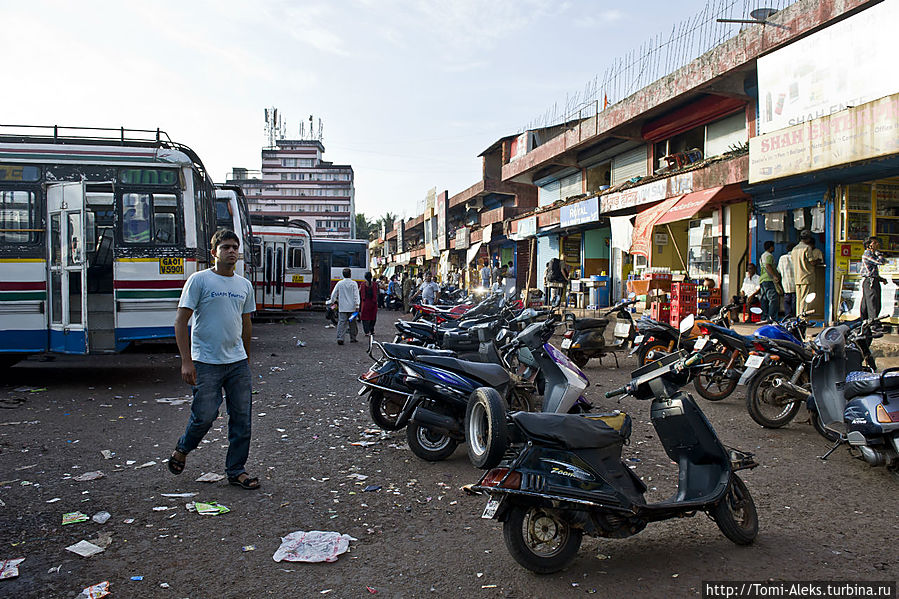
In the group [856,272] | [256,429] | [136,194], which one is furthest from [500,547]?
[856,272]

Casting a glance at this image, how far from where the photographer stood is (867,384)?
4.89 m

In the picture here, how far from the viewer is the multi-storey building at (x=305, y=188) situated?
313 feet

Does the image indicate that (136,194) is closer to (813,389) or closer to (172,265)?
(172,265)

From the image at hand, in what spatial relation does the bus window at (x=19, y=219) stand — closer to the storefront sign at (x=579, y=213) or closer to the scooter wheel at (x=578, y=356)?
the scooter wheel at (x=578, y=356)

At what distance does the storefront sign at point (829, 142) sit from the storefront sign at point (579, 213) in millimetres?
8311

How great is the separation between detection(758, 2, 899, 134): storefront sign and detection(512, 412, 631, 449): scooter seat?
33.1ft

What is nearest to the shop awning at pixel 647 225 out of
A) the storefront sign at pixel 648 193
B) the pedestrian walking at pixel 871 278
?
the storefront sign at pixel 648 193

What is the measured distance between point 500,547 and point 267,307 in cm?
1983

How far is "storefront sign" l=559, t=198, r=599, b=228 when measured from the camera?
70.3ft

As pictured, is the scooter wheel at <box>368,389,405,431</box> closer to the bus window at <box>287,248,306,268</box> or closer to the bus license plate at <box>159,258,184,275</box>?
the bus license plate at <box>159,258,184,275</box>

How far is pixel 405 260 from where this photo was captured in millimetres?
54250

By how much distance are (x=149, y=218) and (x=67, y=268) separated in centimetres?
119

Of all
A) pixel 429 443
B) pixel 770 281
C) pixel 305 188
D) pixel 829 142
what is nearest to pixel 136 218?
pixel 429 443

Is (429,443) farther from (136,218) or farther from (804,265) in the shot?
(804,265)
